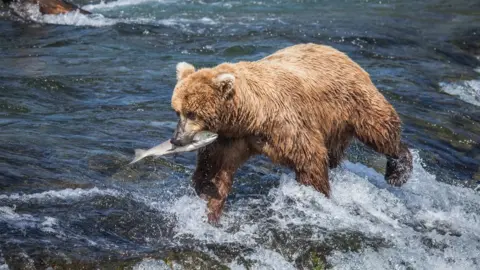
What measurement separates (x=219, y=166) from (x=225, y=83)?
0.81 metres

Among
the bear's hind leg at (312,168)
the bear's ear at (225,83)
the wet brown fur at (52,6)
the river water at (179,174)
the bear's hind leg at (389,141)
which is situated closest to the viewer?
the bear's ear at (225,83)

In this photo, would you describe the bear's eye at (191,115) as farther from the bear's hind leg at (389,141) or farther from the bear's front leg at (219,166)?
the bear's hind leg at (389,141)

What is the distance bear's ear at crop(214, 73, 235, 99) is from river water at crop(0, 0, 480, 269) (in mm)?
1003

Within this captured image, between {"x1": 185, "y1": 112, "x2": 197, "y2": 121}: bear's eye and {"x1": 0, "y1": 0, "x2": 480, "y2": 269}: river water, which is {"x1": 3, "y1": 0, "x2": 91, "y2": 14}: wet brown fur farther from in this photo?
{"x1": 185, "y1": 112, "x2": 197, "y2": 121}: bear's eye

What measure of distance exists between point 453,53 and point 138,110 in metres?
7.26

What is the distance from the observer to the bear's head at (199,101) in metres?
5.81

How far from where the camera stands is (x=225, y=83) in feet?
19.2

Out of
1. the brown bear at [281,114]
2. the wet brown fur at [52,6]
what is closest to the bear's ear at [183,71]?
the brown bear at [281,114]

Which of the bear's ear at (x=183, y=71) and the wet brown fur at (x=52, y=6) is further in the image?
the wet brown fur at (x=52, y=6)

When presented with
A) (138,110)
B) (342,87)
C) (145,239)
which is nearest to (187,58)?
(138,110)

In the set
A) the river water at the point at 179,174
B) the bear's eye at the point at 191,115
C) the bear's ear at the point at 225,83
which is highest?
the bear's ear at the point at 225,83

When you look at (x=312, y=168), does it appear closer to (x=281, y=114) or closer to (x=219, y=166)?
(x=281, y=114)

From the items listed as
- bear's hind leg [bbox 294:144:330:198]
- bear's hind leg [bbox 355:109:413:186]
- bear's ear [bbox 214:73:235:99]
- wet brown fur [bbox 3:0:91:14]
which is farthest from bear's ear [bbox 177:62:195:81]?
wet brown fur [bbox 3:0:91:14]

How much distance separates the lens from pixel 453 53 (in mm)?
14914
